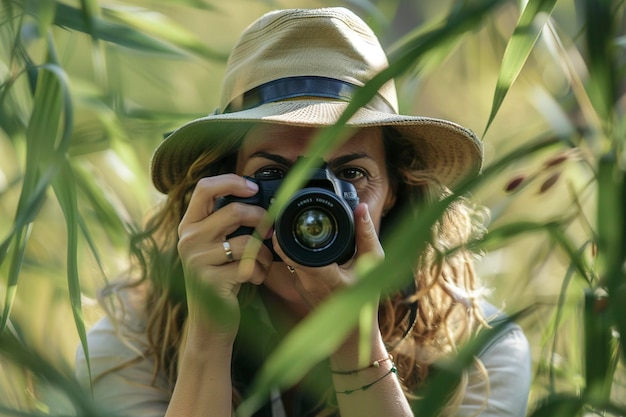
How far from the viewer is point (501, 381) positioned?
1.42 meters

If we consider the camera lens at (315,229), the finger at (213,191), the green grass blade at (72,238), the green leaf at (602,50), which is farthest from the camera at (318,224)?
the green leaf at (602,50)

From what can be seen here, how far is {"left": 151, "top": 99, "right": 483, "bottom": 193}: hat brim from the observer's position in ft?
3.94

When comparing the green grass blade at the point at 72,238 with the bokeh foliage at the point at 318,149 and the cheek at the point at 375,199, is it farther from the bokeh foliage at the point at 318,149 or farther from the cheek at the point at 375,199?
the cheek at the point at 375,199

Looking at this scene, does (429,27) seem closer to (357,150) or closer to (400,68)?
(357,150)

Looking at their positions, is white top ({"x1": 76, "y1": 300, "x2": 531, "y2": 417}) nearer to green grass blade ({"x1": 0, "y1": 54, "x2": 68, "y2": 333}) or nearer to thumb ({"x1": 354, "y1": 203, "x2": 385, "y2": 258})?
thumb ({"x1": 354, "y1": 203, "x2": 385, "y2": 258})

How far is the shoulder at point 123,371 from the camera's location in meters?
1.39

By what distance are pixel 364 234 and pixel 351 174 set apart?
0.74 feet

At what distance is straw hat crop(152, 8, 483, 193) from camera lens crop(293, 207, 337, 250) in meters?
0.19

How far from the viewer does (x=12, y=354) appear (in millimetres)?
747

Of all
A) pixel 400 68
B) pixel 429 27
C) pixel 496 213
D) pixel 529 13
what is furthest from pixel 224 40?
pixel 400 68

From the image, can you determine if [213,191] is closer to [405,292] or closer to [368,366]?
[368,366]

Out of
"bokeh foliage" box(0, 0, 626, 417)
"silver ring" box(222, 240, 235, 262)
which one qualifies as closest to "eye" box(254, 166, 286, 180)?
"silver ring" box(222, 240, 235, 262)

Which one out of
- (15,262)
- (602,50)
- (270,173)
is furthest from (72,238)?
(602,50)

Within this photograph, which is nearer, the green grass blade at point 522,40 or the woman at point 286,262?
the green grass blade at point 522,40
